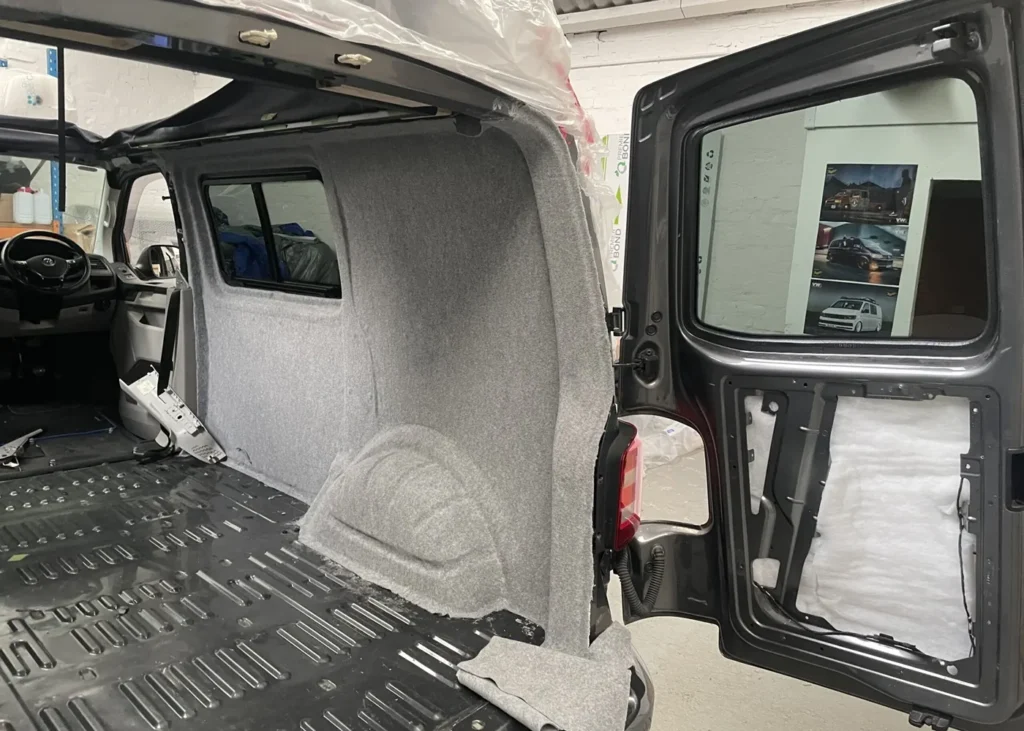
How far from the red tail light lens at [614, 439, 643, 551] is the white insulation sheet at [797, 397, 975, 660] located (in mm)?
407

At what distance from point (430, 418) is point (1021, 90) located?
168cm

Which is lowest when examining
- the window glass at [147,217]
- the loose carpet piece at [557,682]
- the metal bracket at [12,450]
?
the loose carpet piece at [557,682]

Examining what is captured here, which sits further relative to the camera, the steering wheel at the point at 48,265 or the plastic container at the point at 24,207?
the plastic container at the point at 24,207

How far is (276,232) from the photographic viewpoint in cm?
306

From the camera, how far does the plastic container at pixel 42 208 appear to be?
521cm

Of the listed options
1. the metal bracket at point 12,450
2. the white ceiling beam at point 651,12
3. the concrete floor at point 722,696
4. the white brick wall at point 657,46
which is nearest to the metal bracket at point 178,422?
the metal bracket at point 12,450

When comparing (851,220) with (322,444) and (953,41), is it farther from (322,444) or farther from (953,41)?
(322,444)

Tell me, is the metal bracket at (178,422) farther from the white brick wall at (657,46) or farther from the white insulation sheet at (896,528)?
the white brick wall at (657,46)

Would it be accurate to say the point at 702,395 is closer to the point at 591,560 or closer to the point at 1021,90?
the point at 591,560

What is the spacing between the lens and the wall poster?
162cm

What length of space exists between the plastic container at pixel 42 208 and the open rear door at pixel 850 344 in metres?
5.02

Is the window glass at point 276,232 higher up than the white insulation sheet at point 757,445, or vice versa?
the window glass at point 276,232

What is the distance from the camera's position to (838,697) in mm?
2824

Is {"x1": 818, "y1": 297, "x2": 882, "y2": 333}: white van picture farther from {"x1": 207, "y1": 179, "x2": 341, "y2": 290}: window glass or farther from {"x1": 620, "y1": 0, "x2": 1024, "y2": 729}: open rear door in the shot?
{"x1": 207, "y1": 179, "x2": 341, "y2": 290}: window glass
